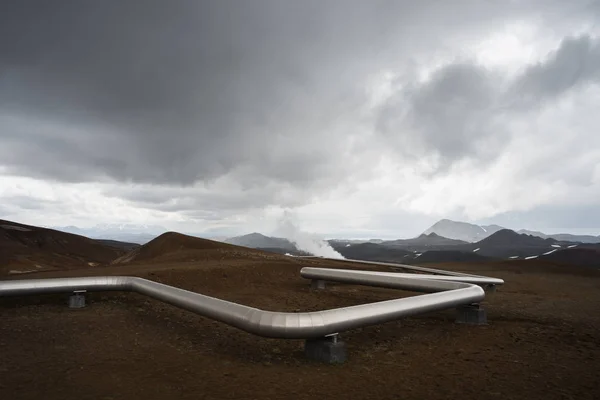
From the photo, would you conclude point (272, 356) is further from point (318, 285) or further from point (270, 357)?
point (318, 285)

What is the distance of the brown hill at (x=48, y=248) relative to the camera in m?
58.3

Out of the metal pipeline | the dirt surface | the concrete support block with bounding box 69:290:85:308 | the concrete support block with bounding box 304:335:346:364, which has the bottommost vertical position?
the dirt surface

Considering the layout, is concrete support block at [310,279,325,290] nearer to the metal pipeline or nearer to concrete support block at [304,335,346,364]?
the metal pipeline

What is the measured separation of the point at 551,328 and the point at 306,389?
8125 millimetres

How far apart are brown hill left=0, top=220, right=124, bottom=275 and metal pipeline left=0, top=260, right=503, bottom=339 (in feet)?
166

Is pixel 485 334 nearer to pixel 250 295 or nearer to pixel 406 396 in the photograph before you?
pixel 406 396

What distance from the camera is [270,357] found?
7.56 m

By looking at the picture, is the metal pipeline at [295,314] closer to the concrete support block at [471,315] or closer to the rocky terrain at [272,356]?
the concrete support block at [471,315]

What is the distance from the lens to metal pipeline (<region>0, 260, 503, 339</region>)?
22.2 ft

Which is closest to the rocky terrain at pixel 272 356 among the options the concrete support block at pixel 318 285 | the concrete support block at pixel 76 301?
the concrete support block at pixel 76 301

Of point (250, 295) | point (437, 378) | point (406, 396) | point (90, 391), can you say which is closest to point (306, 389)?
point (406, 396)

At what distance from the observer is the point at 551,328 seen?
10.4 metres

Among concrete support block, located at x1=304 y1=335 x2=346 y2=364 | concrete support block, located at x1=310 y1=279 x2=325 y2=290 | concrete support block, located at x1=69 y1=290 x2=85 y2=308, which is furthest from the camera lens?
concrete support block, located at x1=310 y1=279 x2=325 y2=290

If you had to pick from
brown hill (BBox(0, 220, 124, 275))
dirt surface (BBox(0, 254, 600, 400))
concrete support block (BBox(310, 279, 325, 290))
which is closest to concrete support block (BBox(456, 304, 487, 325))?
dirt surface (BBox(0, 254, 600, 400))
